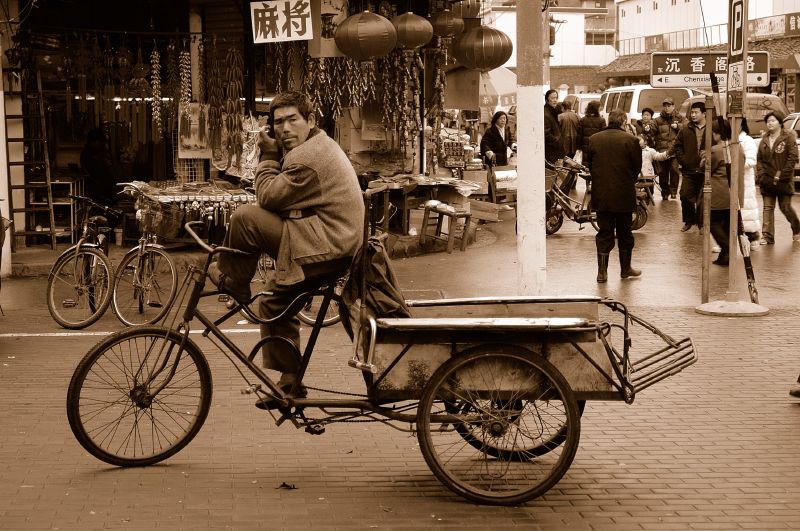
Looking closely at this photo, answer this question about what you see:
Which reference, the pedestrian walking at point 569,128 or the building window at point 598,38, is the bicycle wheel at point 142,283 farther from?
the building window at point 598,38

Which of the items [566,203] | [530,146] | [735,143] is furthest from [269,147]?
[566,203]

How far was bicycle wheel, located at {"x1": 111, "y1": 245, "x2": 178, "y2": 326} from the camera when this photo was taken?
1102 cm

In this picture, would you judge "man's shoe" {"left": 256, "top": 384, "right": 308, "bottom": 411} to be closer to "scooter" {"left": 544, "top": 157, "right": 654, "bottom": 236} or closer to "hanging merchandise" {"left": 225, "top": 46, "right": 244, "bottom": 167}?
"hanging merchandise" {"left": 225, "top": 46, "right": 244, "bottom": 167}

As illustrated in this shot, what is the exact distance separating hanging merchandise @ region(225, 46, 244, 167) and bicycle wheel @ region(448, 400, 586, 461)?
976 centimetres

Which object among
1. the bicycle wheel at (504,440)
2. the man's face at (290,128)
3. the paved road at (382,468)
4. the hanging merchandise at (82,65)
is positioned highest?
the hanging merchandise at (82,65)

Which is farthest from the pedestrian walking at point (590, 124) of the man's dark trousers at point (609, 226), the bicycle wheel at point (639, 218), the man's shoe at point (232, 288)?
the man's shoe at point (232, 288)

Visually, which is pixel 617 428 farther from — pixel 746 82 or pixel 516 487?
pixel 746 82

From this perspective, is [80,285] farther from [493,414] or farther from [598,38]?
[598,38]

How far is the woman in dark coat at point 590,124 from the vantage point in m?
22.1

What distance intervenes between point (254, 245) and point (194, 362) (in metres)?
0.70

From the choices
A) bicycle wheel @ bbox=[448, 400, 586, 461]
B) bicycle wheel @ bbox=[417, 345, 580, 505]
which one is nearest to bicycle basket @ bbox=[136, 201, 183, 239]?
bicycle wheel @ bbox=[448, 400, 586, 461]

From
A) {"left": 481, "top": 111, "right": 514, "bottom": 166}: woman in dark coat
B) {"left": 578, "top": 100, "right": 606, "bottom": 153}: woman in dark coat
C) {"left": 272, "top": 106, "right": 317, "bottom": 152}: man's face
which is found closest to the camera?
{"left": 272, "top": 106, "right": 317, "bottom": 152}: man's face

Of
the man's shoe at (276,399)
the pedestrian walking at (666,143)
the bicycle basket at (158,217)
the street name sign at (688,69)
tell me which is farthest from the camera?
the pedestrian walking at (666,143)

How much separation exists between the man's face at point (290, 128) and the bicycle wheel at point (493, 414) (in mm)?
1472
